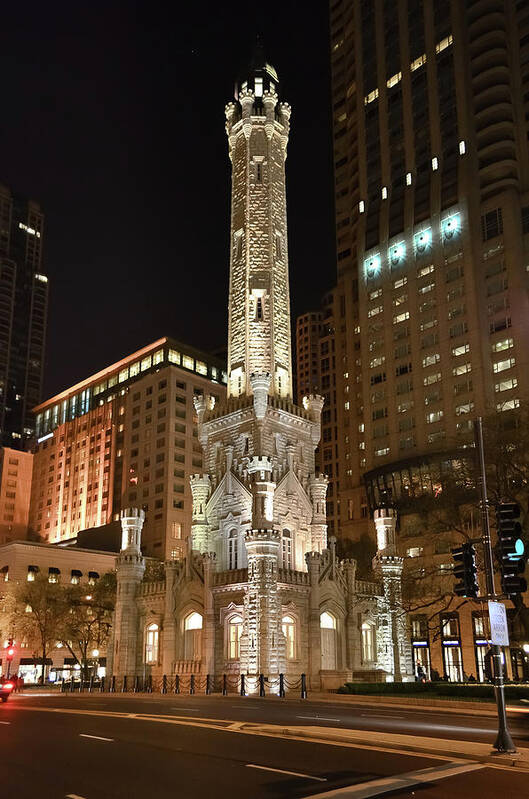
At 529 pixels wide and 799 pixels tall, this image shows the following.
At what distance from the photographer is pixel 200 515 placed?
57875mm

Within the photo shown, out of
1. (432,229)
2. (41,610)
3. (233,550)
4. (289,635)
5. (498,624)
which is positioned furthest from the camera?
(432,229)

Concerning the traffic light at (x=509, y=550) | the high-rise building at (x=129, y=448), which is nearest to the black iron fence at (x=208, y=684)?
the traffic light at (x=509, y=550)

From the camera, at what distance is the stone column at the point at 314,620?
1969 inches

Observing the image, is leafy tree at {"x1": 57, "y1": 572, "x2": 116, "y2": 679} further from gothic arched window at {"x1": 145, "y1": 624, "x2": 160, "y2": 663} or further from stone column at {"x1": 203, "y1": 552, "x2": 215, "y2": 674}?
stone column at {"x1": 203, "y1": 552, "x2": 215, "y2": 674}

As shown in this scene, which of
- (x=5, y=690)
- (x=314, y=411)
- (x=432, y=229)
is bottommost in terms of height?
(x=5, y=690)

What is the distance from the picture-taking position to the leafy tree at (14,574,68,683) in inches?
2982

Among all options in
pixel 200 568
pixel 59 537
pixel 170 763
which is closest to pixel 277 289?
pixel 200 568

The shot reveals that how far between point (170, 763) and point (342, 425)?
126 metres

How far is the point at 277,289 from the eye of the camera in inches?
2442

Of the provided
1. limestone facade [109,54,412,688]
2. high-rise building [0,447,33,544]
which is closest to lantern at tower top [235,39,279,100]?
limestone facade [109,54,412,688]

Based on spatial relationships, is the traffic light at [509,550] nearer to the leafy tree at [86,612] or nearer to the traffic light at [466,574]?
the traffic light at [466,574]

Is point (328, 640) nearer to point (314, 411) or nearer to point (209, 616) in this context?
point (209, 616)

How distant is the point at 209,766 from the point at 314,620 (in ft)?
124

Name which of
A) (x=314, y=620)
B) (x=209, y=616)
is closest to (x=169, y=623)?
(x=209, y=616)
